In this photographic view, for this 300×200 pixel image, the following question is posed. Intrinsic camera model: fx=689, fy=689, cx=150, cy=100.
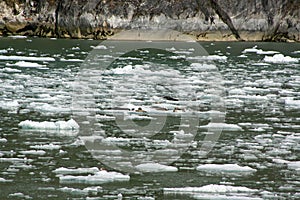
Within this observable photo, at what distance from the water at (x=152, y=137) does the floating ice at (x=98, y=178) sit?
0.01 m

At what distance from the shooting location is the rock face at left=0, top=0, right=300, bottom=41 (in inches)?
1880

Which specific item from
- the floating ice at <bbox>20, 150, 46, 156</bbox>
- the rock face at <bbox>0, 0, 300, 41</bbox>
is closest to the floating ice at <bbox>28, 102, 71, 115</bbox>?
the floating ice at <bbox>20, 150, 46, 156</bbox>

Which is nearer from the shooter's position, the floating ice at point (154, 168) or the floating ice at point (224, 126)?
the floating ice at point (154, 168)

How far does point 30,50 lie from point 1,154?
2252 centimetres

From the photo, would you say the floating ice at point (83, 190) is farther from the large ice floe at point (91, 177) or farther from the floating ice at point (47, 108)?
the floating ice at point (47, 108)

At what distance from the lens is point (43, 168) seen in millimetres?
9492

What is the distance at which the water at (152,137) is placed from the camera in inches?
340

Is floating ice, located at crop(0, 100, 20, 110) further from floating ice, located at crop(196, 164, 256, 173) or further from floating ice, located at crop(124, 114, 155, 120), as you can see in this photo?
floating ice, located at crop(196, 164, 256, 173)

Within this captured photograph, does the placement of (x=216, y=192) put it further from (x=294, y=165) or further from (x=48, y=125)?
(x=48, y=125)

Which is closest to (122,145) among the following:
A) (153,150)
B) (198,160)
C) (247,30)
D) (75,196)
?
(153,150)

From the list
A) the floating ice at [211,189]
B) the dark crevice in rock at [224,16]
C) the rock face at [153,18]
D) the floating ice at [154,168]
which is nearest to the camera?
the floating ice at [211,189]

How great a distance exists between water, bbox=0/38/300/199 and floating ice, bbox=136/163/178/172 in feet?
0.19

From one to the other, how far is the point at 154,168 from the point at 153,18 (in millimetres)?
39609

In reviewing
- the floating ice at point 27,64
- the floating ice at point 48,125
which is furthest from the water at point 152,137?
the floating ice at point 27,64
